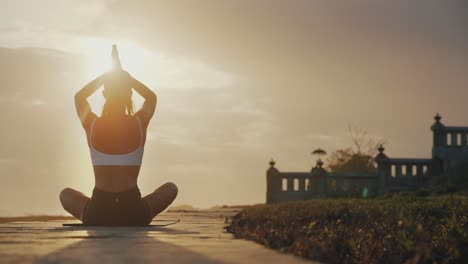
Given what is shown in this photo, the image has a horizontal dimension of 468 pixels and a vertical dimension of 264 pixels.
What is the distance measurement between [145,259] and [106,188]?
188 inches

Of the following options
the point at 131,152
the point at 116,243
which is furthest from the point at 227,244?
the point at 131,152

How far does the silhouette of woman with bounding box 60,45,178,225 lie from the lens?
8.97 m

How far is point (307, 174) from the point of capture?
34625 mm

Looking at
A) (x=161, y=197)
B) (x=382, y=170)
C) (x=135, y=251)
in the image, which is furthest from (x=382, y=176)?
(x=135, y=251)

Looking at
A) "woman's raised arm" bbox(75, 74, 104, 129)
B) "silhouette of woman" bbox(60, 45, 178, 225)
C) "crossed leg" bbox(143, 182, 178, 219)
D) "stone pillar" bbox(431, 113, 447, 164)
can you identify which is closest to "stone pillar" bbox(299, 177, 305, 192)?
"stone pillar" bbox(431, 113, 447, 164)

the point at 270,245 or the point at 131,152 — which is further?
the point at 131,152

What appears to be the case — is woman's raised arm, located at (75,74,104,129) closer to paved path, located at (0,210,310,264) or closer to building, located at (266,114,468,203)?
paved path, located at (0,210,310,264)

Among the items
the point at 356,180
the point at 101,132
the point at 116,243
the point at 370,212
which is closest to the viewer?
the point at 116,243

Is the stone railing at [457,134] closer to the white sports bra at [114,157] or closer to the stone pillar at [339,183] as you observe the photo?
the stone pillar at [339,183]

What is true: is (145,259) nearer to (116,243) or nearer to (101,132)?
(116,243)

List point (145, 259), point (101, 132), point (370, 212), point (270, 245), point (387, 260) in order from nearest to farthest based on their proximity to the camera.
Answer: point (145, 259)
point (387, 260)
point (270, 245)
point (101, 132)
point (370, 212)

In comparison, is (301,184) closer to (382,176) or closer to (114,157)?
(382,176)

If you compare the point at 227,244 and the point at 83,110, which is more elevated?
the point at 83,110

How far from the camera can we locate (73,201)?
31.7ft
